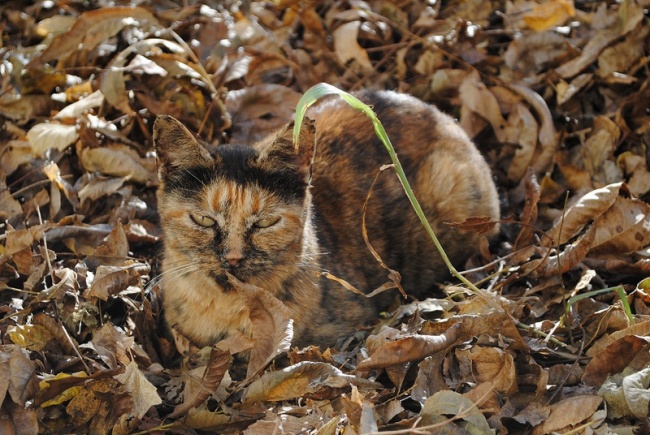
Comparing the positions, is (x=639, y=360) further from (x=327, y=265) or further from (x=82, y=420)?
(x=82, y=420)

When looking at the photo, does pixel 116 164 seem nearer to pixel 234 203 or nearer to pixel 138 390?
pixel 234 203

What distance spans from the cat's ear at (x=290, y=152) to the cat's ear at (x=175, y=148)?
295 mm

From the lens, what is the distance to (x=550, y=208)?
526cm

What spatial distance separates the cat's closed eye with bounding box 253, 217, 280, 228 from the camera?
3.95 metres

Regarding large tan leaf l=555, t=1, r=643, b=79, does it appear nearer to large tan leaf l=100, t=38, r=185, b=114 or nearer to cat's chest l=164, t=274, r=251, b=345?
large tan leaf l=100, t=38, r=185, b=114

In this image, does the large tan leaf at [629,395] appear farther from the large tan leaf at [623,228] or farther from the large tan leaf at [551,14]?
the large tan leaf at [551,14]

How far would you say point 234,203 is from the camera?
3.92 metres

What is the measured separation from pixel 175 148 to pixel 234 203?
1.33ft

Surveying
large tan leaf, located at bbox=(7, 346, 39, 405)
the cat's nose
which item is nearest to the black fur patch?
the cat's nose

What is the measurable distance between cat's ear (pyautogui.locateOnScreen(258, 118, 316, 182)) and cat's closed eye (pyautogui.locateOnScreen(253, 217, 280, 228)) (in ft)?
0.83

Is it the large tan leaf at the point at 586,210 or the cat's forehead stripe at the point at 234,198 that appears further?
the large tan leaf at the point at 586,210

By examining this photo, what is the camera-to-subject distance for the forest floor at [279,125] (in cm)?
343

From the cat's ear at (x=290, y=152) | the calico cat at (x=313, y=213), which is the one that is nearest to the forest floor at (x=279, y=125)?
the calico cat at (x=313, y=213)

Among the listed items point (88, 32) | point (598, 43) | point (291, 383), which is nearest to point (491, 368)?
point (291, 383)
